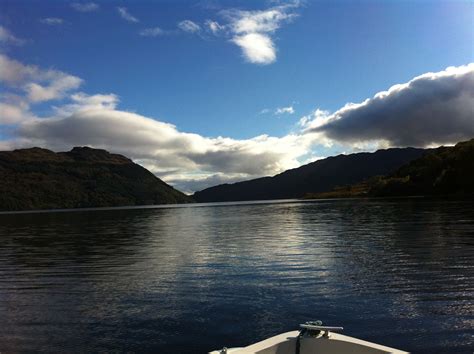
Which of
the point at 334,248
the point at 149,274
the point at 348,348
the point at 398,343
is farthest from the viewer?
the point at 334,248

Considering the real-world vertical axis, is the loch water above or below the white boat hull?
below

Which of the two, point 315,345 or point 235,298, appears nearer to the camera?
point 315,345

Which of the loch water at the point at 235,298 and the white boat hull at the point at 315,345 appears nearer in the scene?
the white boat hull at the point at 315,345

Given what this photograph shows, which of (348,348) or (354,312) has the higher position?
(348,348)

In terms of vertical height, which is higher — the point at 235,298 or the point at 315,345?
the point at 315,345

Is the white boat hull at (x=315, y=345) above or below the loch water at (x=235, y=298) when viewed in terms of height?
above

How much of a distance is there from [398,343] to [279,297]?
9.45m

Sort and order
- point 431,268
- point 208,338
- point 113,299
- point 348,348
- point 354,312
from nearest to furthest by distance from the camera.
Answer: point 348,348 < point 208,338 < point 354,312 < point 113,299 < point 431,268

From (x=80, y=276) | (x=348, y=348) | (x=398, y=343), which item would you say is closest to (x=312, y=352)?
(x=348, y=348)

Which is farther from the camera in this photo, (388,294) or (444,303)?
(388,294)

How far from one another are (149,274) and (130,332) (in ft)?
53.1

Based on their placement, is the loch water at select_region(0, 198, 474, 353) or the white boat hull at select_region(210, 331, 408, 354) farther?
the loch water at select_region(0, 198, 474, 353)

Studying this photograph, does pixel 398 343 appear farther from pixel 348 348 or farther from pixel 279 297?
pixel 279 297

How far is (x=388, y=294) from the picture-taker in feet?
84.8
